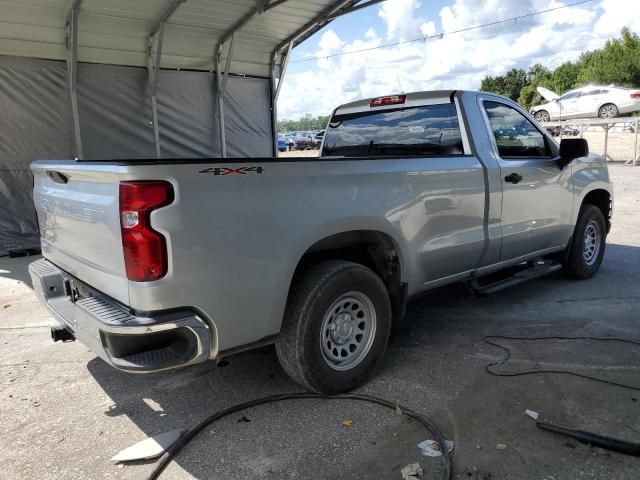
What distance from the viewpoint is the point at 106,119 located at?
10.4m

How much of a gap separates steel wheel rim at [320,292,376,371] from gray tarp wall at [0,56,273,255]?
24.7 feet

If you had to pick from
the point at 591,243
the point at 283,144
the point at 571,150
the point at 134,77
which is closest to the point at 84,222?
the point at 571,150

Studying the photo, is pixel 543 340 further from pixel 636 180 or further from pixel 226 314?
pixel 636 180

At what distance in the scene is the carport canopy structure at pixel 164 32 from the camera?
8.82m

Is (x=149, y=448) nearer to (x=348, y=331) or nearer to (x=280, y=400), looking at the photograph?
(x=280, y=400)

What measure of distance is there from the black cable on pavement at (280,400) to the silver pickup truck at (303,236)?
0.49 ft

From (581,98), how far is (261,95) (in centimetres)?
1816

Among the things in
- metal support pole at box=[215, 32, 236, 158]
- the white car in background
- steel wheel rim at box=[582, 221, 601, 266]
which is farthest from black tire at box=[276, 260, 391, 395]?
the white car in background

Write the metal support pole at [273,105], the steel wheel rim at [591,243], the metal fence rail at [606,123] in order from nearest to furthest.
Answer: the steel wheel rim at [591,243]
the metal support pole at [273,105]
the metal fence rail at [606,123]

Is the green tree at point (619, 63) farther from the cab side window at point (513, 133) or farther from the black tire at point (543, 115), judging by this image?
the cab side window at point (513, 133)

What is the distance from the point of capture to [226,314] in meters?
2.88

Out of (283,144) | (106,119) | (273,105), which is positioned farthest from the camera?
(283,144)

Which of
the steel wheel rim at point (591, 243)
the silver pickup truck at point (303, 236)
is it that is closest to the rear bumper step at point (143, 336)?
the silver pickup truck at point (303, 236)

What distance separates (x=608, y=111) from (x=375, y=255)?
23925mm
